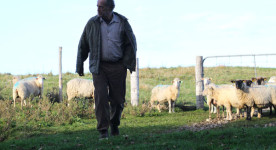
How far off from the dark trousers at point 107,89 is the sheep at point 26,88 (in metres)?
10.8

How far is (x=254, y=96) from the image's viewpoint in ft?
40.6

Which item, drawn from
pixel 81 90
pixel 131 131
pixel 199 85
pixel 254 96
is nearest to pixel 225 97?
pixel 254 96

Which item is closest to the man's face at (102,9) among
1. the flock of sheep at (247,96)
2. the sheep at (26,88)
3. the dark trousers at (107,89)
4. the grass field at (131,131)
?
the dark trousers at (107,89)

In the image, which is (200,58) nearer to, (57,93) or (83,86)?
(83,86)

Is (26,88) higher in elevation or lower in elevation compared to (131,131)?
higher

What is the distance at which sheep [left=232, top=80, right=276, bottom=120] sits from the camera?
485 inches

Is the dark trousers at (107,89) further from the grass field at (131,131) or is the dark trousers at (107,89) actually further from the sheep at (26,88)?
the sheep at (26,88)

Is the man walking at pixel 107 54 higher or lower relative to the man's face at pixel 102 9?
lower

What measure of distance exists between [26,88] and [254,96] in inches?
422

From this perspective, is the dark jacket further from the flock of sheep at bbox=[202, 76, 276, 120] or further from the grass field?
the flock of sheep at bbox=[202, 76, 276, 120]

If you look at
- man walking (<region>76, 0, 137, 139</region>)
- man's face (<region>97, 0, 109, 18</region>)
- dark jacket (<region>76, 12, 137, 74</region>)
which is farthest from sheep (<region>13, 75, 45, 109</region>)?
man's face (<region>97, 0, 109, 18</region>)

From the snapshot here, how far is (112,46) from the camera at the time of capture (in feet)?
23.0

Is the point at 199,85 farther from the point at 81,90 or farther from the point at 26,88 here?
the point at 26,88

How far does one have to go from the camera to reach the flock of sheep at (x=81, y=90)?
16.9 meters
